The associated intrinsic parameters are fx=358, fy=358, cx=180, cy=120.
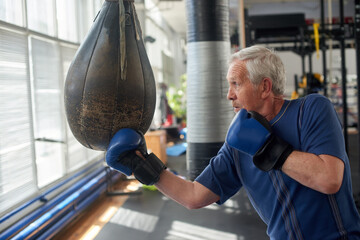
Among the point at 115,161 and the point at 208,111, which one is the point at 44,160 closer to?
the point at 208,111

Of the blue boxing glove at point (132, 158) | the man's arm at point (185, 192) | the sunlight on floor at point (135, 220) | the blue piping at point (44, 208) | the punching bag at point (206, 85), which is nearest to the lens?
the blue boxing glove at point (132, 158)

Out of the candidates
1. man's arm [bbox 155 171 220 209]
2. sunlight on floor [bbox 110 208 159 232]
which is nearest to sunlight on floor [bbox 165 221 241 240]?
sunlight on floor [bbox 110 208 159 232]

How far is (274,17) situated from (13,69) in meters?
5.44

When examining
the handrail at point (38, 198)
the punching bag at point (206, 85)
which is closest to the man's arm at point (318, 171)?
the punching bag at point (206, 85)

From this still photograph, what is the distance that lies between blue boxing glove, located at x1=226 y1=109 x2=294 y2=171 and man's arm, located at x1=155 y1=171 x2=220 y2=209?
13.7 inches

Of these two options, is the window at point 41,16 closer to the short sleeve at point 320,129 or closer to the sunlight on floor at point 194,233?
the sunlight on floor at point 194,233

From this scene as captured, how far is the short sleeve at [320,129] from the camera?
119 cm

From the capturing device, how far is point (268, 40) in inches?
359

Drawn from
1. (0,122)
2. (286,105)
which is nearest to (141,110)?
(286,105)

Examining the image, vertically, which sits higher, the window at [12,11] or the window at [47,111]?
the window at [12,11]

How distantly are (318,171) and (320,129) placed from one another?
6.0 inches

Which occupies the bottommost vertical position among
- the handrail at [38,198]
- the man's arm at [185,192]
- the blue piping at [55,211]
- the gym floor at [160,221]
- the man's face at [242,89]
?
the gym floor at [160,221]

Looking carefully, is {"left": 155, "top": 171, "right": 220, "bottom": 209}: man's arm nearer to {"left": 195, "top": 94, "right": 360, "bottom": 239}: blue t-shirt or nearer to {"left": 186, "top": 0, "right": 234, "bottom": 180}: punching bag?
{"left": 195, "top": 94, "right": 360, "bottom": 239}: blue t-shirt

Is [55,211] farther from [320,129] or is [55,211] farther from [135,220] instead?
[320,129]
